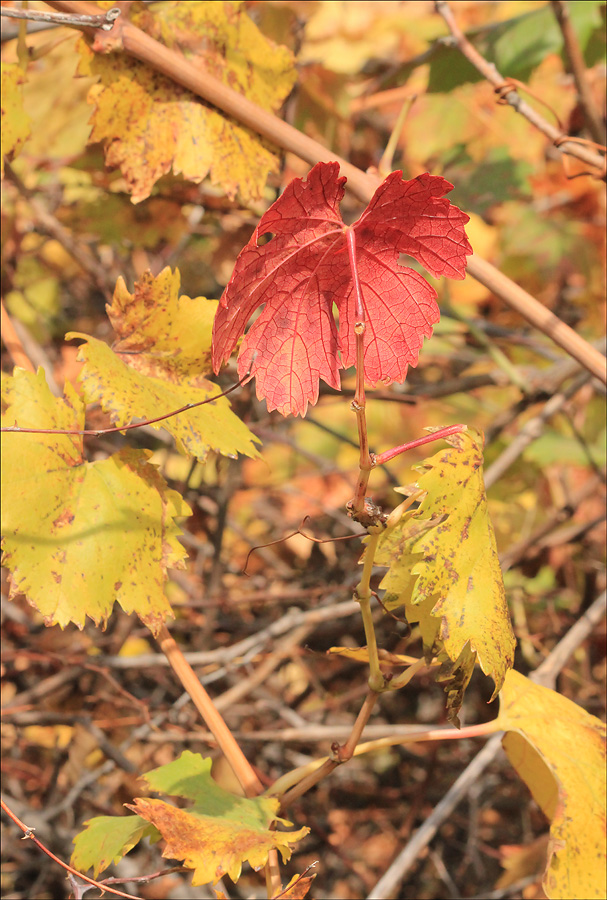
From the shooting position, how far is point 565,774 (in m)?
0.82

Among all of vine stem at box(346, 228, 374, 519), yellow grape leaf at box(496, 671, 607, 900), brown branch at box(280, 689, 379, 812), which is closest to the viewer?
vine stem at box(346, 228, 374, 519)

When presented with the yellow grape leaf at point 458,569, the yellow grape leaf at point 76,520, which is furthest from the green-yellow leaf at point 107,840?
the yellow grape leaf at point 458,569

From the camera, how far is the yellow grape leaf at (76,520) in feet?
2.54

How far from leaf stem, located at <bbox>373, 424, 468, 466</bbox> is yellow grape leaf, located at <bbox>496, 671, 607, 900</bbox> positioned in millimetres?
333

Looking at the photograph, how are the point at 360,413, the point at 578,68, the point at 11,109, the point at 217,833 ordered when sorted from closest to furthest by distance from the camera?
the point at 360,413, the point at 217,833, the point at 11,109, the point at 578,68

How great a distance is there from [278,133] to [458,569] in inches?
24.0

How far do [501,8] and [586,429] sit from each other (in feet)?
3.78

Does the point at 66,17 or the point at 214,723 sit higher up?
the point at 66,17

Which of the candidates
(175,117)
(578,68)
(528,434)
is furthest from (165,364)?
(578,68)

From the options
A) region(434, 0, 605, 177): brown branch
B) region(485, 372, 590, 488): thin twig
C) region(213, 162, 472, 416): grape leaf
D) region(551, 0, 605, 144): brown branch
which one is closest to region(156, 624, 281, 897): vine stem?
region(213, 162, 472, 416): grape leaf

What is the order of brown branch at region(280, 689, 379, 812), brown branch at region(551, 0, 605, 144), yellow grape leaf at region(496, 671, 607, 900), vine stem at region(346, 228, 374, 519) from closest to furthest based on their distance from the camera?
1. vine stem at region(346, 228, 374, 519)
2. brown branch at region(280, 689, 379, 812)
3. yellow grape leaf at region(496, 671, 607, 900)
4. brown branch at region(551, 0, 605, 144)

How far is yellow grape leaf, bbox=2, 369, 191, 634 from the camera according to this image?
77 centimetres

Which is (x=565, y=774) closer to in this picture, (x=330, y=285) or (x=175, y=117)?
(x=330, y=285)

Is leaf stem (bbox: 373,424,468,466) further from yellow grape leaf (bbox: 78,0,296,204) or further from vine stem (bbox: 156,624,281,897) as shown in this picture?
yellow grape leaf (bbox: 78,0,296,204)
